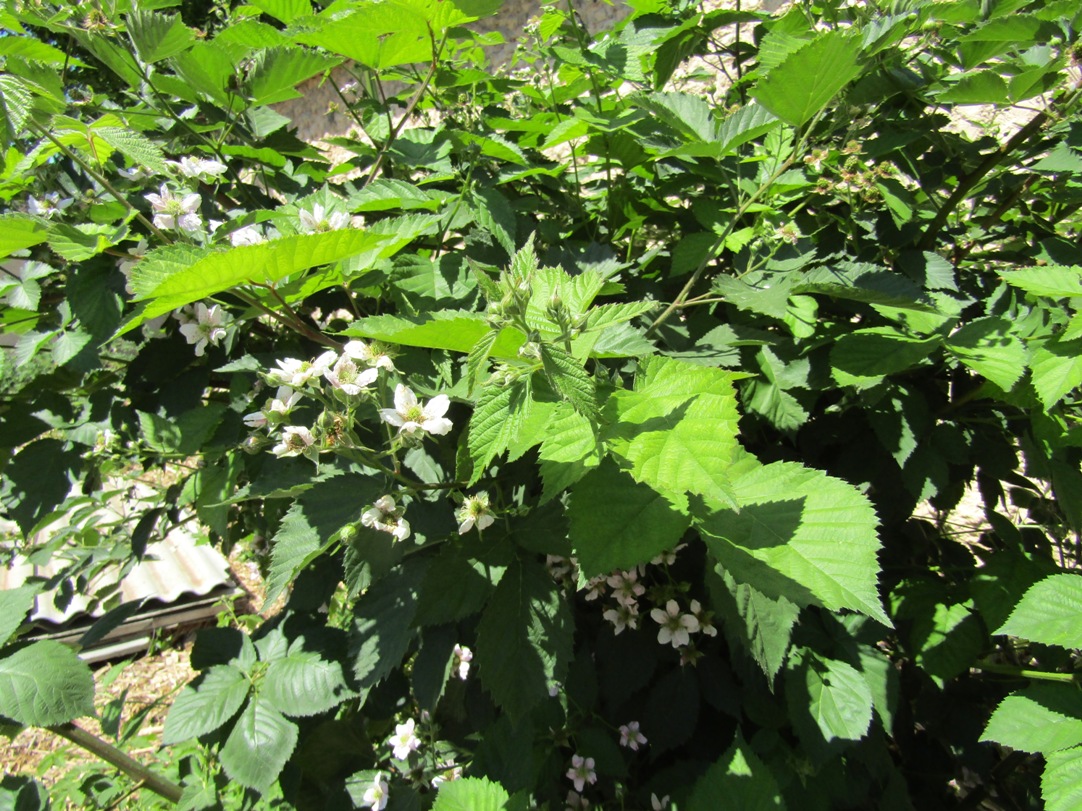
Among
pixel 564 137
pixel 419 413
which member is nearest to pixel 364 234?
pixel 419 413

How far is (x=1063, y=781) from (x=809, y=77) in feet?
3.78

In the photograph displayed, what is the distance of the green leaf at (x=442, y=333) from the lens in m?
0.77

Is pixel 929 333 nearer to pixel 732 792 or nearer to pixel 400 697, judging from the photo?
pixel 732 792

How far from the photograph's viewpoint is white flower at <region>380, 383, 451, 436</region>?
2.84 ft

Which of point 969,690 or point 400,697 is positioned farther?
point 969,690

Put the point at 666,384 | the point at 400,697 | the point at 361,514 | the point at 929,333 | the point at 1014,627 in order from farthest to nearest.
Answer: the point at 400,697
the point at 929,333
the point at 1014,627
the point at 361,514
the point at 666,384

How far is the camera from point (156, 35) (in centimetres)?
117

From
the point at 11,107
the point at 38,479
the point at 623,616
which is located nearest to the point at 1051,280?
the point at 623,616

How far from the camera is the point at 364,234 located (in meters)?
0.83

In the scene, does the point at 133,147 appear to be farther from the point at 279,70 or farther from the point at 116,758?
the point at 116,758

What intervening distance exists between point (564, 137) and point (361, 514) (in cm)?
Result: 87

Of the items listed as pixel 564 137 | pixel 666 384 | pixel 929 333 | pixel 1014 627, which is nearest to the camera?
pixel 666 384

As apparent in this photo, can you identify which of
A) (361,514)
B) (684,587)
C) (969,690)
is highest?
(361,514)

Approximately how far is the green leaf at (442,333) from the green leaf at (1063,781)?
108 cm
